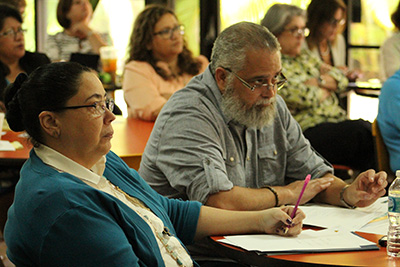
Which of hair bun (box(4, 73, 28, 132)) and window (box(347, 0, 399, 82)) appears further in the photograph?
window (box(347, 0, 399, 82))

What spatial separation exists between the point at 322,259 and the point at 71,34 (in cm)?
475

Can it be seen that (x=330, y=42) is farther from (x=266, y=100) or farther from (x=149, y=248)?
(x=149, y=248)

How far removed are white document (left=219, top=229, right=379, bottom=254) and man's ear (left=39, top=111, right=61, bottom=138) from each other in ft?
1.93

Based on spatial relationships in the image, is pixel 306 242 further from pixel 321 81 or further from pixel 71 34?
pixel 71 34

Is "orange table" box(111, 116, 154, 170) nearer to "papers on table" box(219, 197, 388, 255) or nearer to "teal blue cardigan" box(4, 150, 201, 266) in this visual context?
"papers on table" box(219, 197, 388, 255)

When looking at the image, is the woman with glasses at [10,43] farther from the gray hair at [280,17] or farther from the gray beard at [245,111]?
the gray beard at [245,111]

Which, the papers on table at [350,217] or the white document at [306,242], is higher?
the white document at [306,242]

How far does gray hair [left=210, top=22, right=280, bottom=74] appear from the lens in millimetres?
2252

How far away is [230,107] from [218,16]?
4.63 meters

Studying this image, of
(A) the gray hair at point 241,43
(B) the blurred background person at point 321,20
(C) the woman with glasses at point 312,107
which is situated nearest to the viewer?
(A) the gray hair at point 241,43

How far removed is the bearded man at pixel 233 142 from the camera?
215 cm

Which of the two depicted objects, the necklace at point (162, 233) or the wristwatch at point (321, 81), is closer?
the necklace at point (162, 233)

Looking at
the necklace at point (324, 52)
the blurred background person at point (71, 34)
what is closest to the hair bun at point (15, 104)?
the necklace at point (324, 52)

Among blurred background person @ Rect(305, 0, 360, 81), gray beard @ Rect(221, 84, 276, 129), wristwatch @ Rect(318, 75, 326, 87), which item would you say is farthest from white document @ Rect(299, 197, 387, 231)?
blurred background person @ Rect(305, 0, 360, 81)
